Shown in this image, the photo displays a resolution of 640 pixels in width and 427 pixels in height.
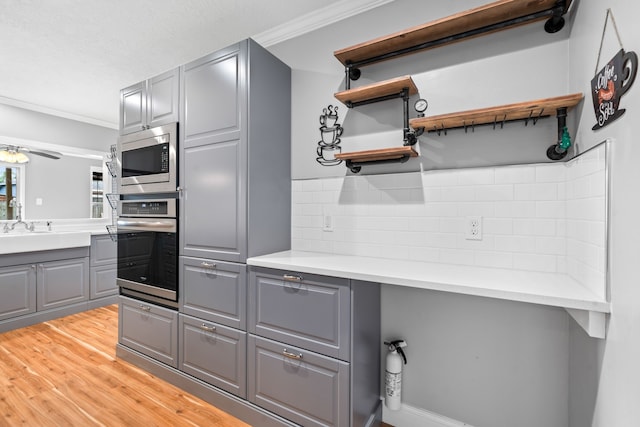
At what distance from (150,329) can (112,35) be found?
228 cm

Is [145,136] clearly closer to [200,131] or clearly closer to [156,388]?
[200,131]

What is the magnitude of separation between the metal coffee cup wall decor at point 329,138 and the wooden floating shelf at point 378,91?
0.14m

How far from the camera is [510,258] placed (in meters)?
1.50

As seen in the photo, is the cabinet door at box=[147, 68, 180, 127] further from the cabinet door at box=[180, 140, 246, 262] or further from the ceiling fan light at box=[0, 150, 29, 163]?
the ceiling fan light at box=[0, 150, 29, 163]

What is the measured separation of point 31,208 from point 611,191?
6.33 metres

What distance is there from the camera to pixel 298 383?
1.61 m

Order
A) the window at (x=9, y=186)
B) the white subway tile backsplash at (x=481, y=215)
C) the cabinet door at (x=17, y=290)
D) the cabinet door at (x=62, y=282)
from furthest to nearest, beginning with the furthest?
1. the window at (x=9, y=186)
2. the cabinet door at (x=62, y=282)
3. the cabinet door at (x=17, y=290)
4. the white subway tile backsplash at (x=481, y=215)

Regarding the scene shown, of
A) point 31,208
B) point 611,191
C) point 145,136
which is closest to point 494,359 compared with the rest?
point 611,191

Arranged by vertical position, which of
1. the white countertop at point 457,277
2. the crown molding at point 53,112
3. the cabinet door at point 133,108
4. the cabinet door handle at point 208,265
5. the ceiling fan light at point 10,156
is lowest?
the cabinet door handle at point 208,265

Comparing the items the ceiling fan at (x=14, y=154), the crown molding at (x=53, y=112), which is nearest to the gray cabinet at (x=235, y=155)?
the ceiling fan at (x=14, y=154)

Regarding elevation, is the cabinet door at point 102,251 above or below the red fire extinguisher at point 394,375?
above

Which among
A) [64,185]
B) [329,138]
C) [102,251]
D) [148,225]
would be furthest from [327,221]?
[64,185]

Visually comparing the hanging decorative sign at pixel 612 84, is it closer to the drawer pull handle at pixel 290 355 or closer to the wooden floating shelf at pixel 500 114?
the wooden floating shelf at pixel 500 114

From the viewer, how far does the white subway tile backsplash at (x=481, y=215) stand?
1182 millimetres
